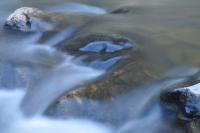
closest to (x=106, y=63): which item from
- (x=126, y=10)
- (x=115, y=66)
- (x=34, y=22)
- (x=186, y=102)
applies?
(x=115, y=66)

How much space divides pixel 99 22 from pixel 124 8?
93cm

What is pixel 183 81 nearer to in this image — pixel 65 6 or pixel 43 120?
pixel 43 120

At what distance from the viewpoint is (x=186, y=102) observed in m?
5.09

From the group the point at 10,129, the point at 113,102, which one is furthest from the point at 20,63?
the point at 113,102

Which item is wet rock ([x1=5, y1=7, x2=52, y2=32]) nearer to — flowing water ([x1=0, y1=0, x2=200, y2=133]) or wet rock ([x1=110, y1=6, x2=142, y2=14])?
flowing water ([x1=0, y1=0, x2=200, y2=133])

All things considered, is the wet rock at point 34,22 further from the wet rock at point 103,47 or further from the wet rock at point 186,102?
the wet rock at point 186,102

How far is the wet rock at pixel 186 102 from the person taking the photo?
16.5ft

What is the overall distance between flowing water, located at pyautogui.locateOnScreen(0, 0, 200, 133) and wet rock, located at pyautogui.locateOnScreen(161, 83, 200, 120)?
0.33 feet

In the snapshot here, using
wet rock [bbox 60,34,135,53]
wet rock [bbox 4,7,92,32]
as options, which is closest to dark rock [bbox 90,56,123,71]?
wet rock [bbox 60,34,135,53]

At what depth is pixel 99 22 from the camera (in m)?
7.49

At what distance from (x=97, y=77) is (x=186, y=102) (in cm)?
116

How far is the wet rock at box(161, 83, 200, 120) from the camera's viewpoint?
5.04m

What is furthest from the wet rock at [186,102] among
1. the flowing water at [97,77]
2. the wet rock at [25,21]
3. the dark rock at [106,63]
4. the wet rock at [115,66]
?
the wet rock at [25,21]

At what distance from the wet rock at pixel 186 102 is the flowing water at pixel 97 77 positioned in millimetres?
100
